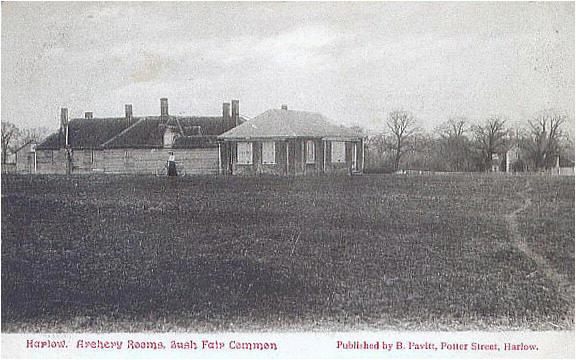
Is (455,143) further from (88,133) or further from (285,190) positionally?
(88,133)

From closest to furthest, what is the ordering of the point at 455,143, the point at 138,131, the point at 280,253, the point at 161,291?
the point at 161,291
the point at 280,253
the point at 455,143
the point at 138,131

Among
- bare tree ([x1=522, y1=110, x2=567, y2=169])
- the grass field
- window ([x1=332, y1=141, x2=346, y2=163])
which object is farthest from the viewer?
window ([x1=332, y1=141, x2=346, y2=163])

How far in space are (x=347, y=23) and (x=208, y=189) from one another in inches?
62.7

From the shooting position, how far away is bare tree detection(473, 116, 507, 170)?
3932 millimetres

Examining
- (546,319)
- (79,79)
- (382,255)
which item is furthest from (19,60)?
(546,319)

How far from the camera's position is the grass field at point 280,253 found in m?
3.63

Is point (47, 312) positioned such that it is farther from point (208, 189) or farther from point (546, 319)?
point (546, 319)

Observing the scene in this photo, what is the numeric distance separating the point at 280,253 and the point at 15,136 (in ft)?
7.05

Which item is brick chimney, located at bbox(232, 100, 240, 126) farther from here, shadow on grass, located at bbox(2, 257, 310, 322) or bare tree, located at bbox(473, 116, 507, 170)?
bare tree, located at bbox(473, 116, 507, 170)

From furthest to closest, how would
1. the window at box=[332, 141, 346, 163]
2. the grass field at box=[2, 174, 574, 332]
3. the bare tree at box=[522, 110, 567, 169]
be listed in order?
the window at box=[332, 141, 346, 163]
the bare tree at box=[522, 110, 567, 169]
the grass field at box=[2, 174, 574, 332]

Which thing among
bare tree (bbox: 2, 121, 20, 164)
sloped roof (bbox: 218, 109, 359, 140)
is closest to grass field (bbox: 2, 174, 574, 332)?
bare tree (bbox: 2, 121, 20, 164)

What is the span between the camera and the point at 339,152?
399cm

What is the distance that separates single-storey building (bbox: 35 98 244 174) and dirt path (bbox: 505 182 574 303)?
2128 millimetres

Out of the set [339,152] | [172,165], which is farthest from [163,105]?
[339,152]
